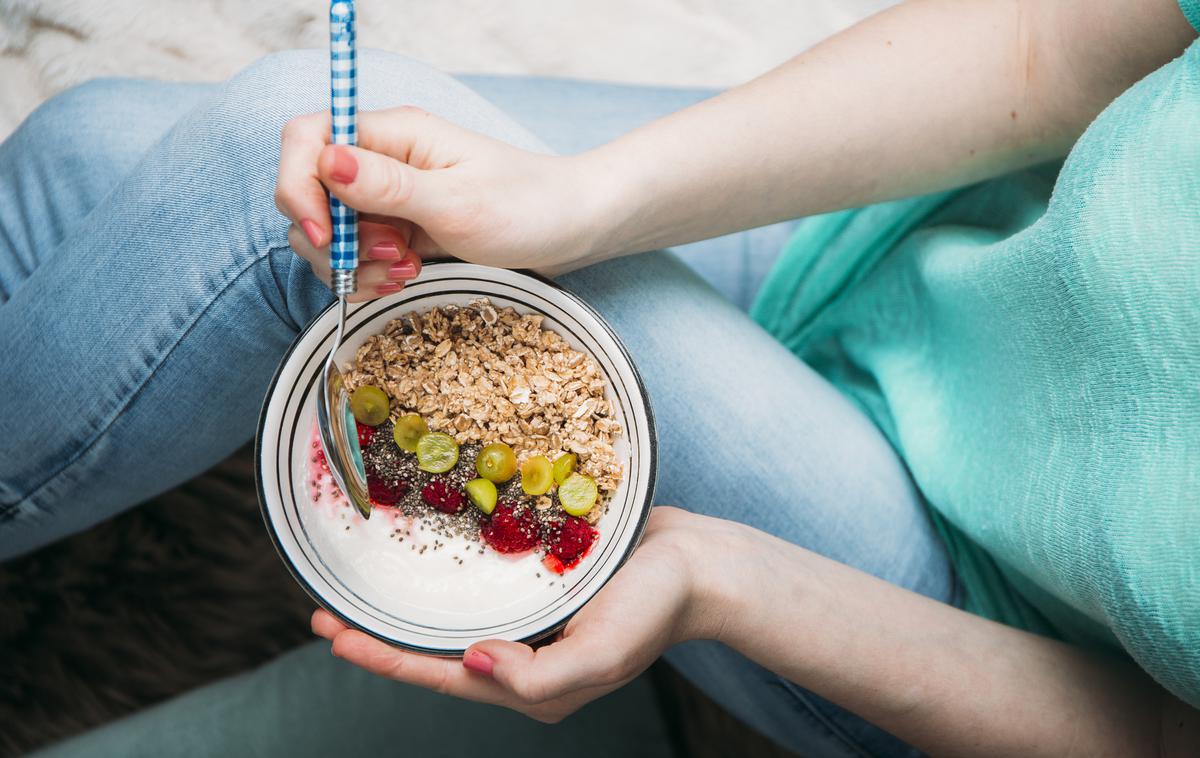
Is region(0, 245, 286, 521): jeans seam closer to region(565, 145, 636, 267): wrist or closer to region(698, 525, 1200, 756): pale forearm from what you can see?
region(565, 145, 636, 267): wrist

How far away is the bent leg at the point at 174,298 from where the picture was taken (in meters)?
0.56

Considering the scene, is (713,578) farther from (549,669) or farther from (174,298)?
(174,298)

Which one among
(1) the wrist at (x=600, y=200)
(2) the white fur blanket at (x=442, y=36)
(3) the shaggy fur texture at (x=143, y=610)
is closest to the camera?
(1) the wrist at (x=600, y=200)

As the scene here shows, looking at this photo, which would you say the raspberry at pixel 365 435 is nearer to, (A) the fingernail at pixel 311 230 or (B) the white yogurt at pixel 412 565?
(B) the white yogurt at pixel 412 565

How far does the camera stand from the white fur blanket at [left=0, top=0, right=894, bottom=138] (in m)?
1.06

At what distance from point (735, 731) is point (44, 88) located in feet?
3.71

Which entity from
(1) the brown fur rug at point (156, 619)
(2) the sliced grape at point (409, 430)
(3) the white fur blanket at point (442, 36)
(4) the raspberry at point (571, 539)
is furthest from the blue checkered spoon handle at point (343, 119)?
(3) the white fur blanket at point (442, 36)

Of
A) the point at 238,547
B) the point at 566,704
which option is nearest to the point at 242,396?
the point at 566,704

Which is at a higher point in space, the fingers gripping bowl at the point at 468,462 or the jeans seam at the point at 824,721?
the fingers gripping bowl at the point at 468,462

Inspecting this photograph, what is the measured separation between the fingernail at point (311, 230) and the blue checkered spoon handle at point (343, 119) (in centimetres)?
2

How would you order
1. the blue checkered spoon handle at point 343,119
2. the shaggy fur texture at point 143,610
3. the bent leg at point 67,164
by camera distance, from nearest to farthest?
the blue checkered spoon handle at point 343,119 < the bent leg at point 67,164 < the shaggy fur texture at point 143,610

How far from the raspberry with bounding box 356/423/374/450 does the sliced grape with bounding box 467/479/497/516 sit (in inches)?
3.0

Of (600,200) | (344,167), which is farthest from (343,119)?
(600,200)

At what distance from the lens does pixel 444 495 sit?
1.96 feet
